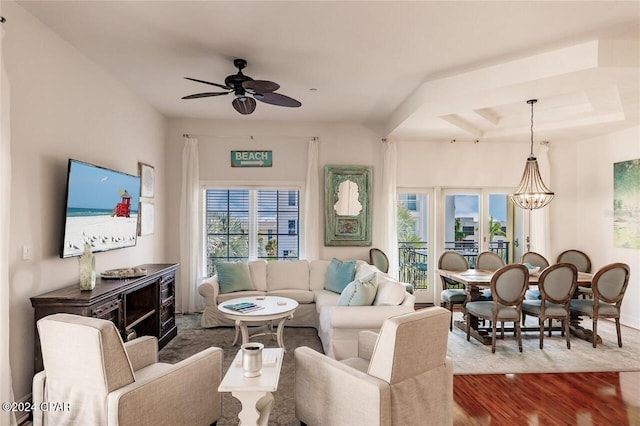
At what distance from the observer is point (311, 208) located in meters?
6.07

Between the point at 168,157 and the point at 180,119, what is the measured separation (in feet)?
2.07

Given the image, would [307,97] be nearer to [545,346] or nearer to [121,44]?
[121,44]

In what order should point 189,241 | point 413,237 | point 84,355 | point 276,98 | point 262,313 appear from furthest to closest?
point 413,237 < point 189,241 < point 262,313 < point 276,98 < point 84,355

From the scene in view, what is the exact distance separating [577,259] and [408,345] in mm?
5200

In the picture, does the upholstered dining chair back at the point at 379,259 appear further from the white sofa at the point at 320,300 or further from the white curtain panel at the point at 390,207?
the white sofa at the point at 320,300

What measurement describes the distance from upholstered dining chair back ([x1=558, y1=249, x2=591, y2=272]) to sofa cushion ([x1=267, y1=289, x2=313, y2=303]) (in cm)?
401

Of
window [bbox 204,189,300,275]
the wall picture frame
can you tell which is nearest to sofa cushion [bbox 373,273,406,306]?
window [bbox 204,189,300,275]

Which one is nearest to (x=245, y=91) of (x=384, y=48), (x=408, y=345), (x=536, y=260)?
(x=384, y=48)

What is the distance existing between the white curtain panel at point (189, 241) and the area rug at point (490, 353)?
772mm

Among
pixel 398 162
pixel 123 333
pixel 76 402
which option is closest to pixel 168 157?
pixel 123 333

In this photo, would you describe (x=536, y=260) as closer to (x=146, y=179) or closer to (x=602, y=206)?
(x=602, y=206)

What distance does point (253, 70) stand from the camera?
402 cm

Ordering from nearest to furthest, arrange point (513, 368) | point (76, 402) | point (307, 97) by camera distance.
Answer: point (76, 402)
point (513, 368)
point (307, 97)

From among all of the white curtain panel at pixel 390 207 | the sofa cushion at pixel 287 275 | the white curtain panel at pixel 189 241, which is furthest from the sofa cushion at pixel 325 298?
the white curtain panel at pixel 189 241
